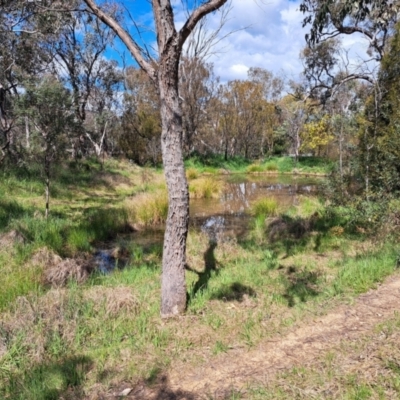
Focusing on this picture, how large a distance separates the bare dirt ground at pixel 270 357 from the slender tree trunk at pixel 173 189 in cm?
89

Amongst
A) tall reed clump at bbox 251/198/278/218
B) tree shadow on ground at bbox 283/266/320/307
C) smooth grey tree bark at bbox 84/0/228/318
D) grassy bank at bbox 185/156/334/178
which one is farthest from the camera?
grassy bank at bbox 185/156/334/178

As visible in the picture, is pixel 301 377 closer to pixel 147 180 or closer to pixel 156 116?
pixel 147 180

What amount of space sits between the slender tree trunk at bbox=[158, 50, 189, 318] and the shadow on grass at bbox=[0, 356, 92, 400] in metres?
1.10

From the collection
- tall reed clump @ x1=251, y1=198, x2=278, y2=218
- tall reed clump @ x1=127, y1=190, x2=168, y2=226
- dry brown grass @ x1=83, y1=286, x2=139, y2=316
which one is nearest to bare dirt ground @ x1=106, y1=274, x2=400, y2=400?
dry brown grass @ x1=83, y1=286, x2=139, y2=316

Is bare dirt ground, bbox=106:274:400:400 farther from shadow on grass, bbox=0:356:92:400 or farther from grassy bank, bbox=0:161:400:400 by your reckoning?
shadow on grass, bbox=0:356:92:400

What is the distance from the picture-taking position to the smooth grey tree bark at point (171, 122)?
357cm

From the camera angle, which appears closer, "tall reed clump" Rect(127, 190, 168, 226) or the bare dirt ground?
the bare dirt ground

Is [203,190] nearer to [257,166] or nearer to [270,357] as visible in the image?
[270,357]

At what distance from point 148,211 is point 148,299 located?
5.54 meters

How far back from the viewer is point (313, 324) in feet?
11.8

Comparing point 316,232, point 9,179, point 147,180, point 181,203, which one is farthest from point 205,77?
point 181,203

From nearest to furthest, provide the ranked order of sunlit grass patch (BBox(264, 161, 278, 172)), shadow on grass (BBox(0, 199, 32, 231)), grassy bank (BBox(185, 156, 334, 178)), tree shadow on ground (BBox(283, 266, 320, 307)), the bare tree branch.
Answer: the bare tree branch → tree shadow on ground (BBox(283, 266, 320, 307)) → shadow on grass (BBox(0, 199, 32, 231)) → grassy bank (BBox(185, 156, 334, 178)) → sunlit grass patch (BBox(264, 161, 278, 172))

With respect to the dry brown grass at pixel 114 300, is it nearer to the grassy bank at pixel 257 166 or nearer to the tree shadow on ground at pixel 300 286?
the tree shadow on ground at pixel 300 286

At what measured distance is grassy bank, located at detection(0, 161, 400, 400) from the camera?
310 centimetres
